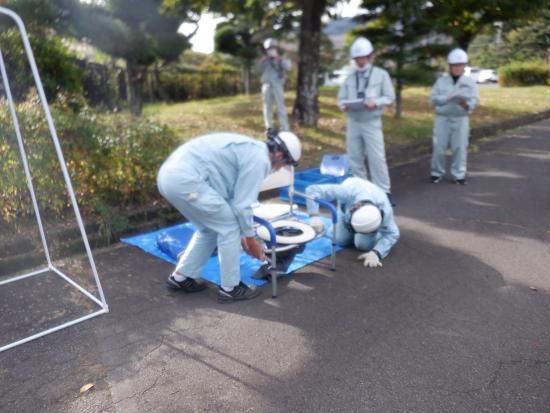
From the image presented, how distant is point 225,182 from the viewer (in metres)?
3.63

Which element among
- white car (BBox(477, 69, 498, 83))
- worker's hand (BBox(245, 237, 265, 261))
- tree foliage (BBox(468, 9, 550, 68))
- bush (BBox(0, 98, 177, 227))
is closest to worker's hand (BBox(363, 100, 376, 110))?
Result: bush (BBox(0, 98, 177, 227))

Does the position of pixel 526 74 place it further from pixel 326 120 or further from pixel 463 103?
pixel 463 103

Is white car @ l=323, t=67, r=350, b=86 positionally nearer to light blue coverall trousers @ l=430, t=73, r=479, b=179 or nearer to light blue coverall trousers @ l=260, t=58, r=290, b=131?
light blue coverall trousers @ l=260, t=58, r=290, b=131

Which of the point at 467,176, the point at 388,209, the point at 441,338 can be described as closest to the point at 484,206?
the point at 467,176

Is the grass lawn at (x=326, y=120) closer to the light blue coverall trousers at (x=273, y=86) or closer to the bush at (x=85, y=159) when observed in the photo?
the light blue coverall trousers at (x=273, y=86)

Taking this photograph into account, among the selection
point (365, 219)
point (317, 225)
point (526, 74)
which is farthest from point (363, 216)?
point (526, 74)

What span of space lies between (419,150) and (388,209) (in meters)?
6.05

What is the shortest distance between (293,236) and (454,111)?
14.8 ft

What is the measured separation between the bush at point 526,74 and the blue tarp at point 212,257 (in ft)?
79.5

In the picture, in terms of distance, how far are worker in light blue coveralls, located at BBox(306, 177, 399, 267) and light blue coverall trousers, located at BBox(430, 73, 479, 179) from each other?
335 cm

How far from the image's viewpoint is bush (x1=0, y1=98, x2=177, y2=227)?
15.8 feet

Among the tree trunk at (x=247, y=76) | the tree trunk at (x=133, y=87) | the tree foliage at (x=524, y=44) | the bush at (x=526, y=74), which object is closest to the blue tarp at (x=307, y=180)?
the tree trunk at (x=133, y=87)

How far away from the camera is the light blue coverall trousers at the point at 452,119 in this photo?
7.21m

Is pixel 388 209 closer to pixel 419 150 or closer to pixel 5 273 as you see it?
pixel 5 273
